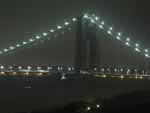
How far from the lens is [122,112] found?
18.9 metres

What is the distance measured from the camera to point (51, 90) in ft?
87.6

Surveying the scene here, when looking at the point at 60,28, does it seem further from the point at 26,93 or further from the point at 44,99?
the point at 44,99

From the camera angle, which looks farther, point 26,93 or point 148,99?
point 26,93

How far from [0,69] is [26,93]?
15.8 ft

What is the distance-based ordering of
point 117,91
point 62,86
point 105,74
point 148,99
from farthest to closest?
point 105,74
point 62,86
point 117,91
point 148,99

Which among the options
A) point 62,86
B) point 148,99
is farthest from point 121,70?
point 148,99

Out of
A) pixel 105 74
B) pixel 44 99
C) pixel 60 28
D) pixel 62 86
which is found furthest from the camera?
pixel 60 28

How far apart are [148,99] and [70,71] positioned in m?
8.47

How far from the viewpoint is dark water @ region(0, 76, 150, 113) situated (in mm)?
21969

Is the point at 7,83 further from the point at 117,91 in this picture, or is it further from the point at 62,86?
the point at 117,91

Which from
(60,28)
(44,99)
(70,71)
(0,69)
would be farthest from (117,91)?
(60,28)

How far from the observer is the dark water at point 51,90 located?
22.0 meters

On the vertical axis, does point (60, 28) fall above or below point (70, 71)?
above

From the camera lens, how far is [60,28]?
36562 millimetres
